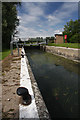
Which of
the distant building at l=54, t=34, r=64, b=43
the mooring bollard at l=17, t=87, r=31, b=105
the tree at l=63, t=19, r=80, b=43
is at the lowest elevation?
the mooring bollard at l=17, t=87, r=31, b=105

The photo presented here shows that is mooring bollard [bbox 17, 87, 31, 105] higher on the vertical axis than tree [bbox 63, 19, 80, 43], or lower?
lower

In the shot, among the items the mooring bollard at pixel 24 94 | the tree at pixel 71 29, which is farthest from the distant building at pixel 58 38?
the mooring bollard at pixel 24 94

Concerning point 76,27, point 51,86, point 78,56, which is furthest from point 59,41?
point 51,86

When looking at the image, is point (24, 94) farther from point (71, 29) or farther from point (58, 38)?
point (71, 29)

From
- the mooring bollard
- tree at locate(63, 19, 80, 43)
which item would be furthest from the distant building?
the mooring bollard

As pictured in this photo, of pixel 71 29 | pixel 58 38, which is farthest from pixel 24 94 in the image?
pixel 71 29

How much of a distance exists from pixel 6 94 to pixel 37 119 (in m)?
1.30

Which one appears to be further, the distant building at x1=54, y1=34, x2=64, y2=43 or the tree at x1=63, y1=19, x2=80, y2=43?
the tree at x1=63, y1=19, x2=80, y2=43

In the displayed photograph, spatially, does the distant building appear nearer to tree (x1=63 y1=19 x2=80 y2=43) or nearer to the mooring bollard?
tree (x1=63 y1=19 x2=80 y2=43)

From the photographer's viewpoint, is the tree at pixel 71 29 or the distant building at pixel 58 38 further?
the tree at pixel 71 29

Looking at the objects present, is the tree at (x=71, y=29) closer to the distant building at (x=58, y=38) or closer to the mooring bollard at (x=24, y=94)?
the distant building at (x=58, y=38)

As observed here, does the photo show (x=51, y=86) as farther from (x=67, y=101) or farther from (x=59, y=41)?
(x=59, y=41)

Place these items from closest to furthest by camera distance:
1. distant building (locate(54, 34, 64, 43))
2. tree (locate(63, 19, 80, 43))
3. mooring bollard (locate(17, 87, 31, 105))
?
1. mooring bollard (locate(17, 87, 31, 105))
2. distant building (locate(54, 34, 64, 43))
3. tree (locate(63, 19, 80, 43))

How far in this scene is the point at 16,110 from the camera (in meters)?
1.67
